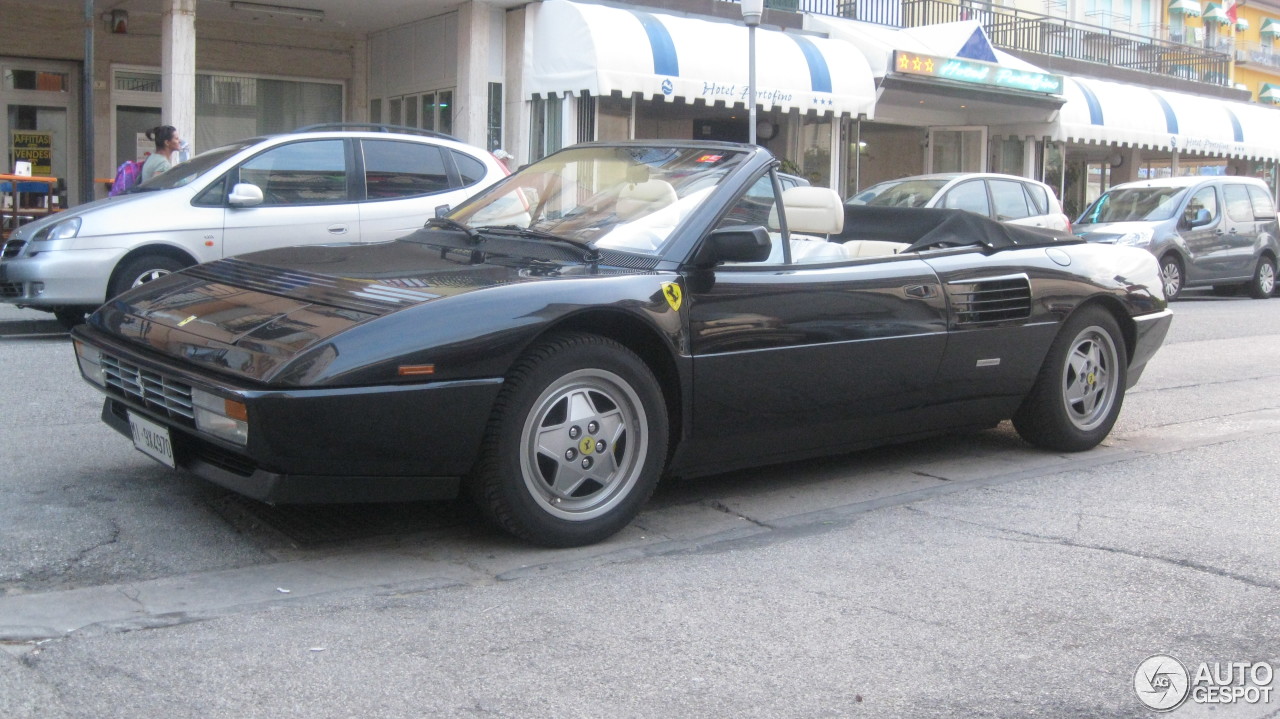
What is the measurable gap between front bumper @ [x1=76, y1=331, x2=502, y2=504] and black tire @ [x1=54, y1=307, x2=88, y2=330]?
6.43 m

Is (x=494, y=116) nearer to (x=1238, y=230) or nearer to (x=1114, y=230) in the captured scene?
(x=1114, y=230)

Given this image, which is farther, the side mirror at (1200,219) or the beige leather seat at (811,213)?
the side mirror at (1200,219)

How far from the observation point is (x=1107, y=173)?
32188mm

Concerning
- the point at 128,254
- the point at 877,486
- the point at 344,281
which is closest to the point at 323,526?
the point at 344,281

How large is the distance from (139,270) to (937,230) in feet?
20.4

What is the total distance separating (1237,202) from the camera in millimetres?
18469

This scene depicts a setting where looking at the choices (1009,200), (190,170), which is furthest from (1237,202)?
(190,170)

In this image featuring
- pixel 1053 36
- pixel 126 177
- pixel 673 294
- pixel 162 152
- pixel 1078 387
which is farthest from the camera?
pixel 1053 36

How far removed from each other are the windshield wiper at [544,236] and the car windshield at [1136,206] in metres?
14.3

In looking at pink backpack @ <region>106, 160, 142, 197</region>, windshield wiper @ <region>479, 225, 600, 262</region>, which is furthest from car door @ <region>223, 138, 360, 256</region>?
windshield wiper @ <region>479, 225, 600, 262</region>

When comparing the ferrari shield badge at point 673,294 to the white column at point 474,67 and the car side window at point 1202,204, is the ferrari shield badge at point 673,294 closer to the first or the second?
the white column at point 474,67

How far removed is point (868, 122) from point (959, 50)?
337cm

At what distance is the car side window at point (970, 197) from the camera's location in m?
14.1

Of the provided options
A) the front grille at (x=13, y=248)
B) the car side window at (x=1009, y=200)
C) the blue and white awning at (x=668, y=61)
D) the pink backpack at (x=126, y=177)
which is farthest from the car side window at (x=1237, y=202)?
the front grille at (x=13, y=248)
